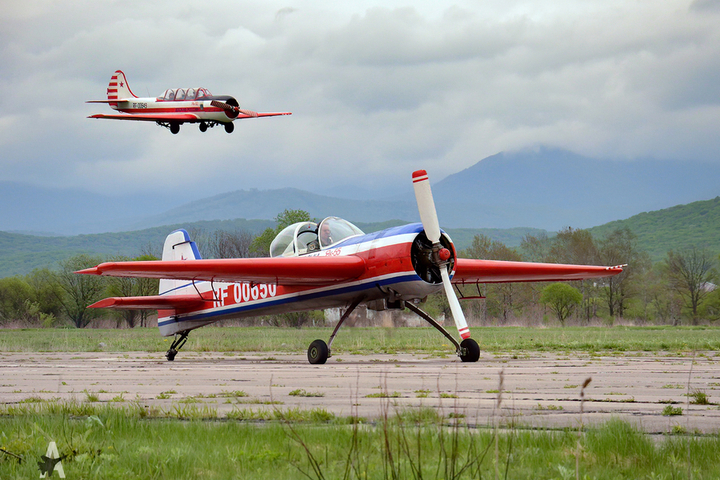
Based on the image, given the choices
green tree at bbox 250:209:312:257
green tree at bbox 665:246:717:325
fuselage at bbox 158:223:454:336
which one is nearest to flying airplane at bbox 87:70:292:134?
fuselage at bbox 158:223:454:336

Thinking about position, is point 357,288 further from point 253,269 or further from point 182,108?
point 182,108

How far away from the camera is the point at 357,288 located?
14.3 meters

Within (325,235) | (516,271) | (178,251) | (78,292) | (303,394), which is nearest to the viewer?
(303,394)

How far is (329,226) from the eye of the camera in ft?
50.2

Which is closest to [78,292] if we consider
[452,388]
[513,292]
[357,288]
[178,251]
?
[513,292]

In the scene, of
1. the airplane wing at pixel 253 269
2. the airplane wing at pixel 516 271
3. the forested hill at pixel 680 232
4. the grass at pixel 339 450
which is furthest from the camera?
the forested hill at pixel 680 232

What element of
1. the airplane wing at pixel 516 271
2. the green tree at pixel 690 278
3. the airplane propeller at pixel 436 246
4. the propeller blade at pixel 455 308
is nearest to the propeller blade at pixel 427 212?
the airplane propeller at pixel 436 246

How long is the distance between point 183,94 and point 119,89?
3462 millimetres

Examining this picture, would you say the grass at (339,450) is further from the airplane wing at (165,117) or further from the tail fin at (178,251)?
the airplane wing at (165,117)

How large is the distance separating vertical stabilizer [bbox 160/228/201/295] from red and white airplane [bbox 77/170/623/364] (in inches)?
103

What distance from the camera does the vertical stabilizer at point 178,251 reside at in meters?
20.0

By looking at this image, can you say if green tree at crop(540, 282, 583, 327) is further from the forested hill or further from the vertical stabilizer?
the forested hill

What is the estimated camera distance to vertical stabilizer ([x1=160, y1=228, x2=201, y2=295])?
65.7 feet

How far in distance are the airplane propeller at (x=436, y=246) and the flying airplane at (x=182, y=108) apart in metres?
17.1
